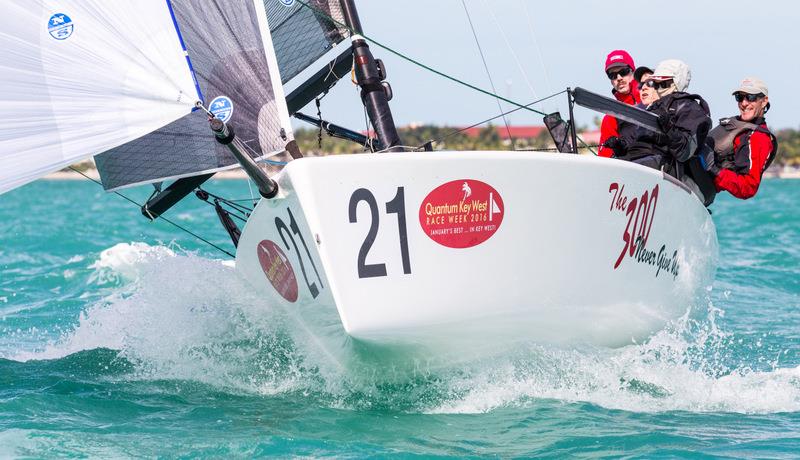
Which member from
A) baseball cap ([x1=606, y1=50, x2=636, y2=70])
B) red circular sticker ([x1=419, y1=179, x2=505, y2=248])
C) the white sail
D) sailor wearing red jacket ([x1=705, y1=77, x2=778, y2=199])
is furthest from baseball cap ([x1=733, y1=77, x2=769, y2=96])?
the white sail

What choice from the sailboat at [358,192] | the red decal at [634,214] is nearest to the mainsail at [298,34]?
the sailboat at [358,192]

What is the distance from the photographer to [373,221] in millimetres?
3492

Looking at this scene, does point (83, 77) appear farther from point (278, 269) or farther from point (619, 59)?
point (619, 59)

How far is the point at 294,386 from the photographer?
4266 millimetres

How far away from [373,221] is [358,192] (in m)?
0.12

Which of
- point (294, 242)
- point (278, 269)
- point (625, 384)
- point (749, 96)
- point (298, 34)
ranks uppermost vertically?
point (298, 34)

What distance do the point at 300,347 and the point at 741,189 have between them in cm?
238

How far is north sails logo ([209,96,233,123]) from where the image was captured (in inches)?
166

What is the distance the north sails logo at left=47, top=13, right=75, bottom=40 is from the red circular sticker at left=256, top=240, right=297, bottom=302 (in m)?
1.13

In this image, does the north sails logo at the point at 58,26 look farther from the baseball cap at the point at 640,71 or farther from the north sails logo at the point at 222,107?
the baseball cap at the point at 640,71

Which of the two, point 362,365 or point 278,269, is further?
point 278,269

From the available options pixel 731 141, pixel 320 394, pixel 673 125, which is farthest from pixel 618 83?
pixel 320 394

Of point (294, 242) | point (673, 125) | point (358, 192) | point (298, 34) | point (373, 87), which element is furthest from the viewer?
point (298, 34)

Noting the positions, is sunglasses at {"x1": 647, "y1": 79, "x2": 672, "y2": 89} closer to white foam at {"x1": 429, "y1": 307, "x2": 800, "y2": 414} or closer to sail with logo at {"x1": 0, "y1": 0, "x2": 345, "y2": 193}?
white foam at {"x1": 429, "y1": 307, "x2": 800, "y2": 414}
